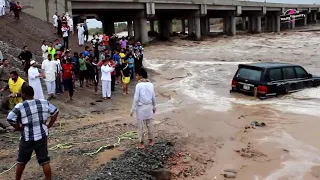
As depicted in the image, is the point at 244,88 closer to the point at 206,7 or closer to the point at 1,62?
the point at 1,62

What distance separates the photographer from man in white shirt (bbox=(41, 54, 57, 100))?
1300cm

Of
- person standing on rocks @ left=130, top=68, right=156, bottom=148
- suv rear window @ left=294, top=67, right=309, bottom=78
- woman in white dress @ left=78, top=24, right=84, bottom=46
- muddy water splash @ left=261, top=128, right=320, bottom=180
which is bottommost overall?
muddy water splash @ left=261, top=128, right=320, bottom=180

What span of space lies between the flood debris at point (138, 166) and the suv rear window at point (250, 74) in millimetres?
6968

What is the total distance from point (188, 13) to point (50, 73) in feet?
134

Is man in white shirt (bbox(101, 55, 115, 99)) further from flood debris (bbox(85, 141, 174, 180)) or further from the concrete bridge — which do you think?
the concrete bridge

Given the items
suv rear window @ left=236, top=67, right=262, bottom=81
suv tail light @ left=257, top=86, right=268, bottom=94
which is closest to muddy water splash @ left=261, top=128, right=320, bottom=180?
suv tail light @ left=257, top=86, right=268, bottom=94

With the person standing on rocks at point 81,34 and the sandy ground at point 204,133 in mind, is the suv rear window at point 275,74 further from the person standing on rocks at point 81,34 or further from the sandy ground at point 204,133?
the person standing on rocks at point 81,34

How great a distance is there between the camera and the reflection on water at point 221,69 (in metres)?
13.9

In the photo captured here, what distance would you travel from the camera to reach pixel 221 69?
82.5 ft

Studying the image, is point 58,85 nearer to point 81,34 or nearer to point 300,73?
point 300,73

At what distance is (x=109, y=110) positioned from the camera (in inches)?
519

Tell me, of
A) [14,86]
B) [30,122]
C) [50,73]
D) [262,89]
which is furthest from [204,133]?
[50,73]

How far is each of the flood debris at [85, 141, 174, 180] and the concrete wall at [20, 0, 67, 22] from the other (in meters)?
21.2

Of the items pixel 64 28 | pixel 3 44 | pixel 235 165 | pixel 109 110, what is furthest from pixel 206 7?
pixel 235 165
